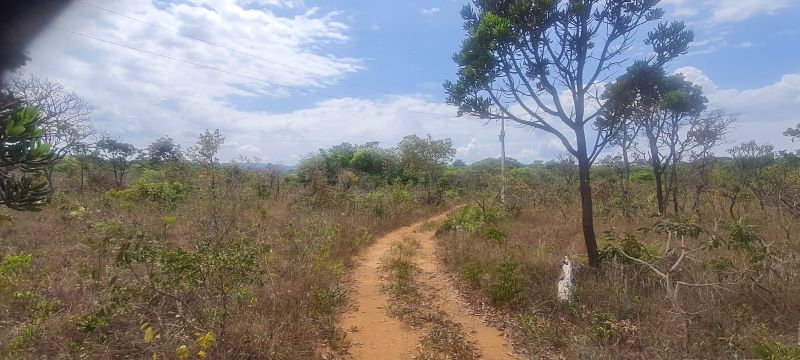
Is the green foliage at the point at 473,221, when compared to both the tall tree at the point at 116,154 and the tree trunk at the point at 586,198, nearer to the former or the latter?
the tree trunk at the point at 586,198

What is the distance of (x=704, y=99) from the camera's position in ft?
39.7

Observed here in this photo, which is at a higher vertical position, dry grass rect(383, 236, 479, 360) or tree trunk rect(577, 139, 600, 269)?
tree trunk rect(577, 139, 600, 269)

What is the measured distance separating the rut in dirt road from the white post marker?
1026mm

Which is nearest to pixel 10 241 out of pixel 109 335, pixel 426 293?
pixel 109 335

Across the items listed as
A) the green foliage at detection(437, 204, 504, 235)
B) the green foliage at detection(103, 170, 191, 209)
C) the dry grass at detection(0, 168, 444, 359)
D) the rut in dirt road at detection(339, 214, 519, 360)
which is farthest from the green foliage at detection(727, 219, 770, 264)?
the green foliage at detection(103, 170, 191, 209)

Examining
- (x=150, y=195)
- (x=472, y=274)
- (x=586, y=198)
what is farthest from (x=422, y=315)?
(x=150, y=195)

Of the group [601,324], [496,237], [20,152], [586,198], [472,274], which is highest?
[20,152]

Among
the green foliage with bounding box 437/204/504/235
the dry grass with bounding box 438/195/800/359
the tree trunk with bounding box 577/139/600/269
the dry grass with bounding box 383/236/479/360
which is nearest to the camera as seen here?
the dry grass with bounding box 438/195/800/359

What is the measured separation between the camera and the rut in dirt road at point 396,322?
470cm

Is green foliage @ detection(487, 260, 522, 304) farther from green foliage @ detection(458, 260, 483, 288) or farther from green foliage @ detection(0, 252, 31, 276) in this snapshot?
green foliage @ detection(0, 252, 31, 276)

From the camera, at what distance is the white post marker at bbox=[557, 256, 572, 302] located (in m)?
5.38

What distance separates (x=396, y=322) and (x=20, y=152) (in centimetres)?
424

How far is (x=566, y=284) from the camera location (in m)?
5.50

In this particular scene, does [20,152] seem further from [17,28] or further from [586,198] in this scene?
[586,198]
